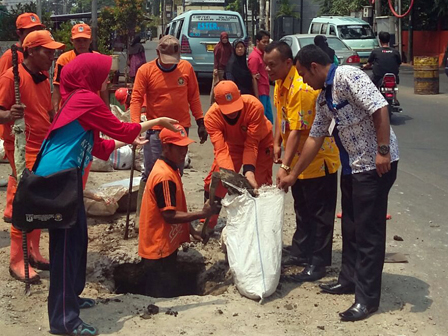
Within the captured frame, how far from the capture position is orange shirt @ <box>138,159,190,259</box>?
545 centimetres

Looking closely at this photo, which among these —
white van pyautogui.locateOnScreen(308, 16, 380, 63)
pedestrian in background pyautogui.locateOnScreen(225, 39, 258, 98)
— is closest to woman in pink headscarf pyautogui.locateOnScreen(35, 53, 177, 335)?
pedestrian in background pyautogui.locateOnScreen(225, 39, 258, 98)

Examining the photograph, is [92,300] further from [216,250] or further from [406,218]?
[406,218]

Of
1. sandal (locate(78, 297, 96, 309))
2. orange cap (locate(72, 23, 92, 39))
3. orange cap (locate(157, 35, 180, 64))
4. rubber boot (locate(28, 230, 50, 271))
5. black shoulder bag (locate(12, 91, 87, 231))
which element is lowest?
sandal (locate(78, 297, 96, 309))

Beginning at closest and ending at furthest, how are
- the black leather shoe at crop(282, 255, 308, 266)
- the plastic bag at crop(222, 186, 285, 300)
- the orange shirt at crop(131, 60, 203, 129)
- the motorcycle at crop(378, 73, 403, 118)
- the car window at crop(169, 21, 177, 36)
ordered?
the plastic bag at crop(222, 186, 285, 300) < the black leather shoe at crop(282, 255, 308, 266) < the orange shirt at crop(131, 60, 203, 129) < the motorcycle at crop(378, 73, 403, 118) < the car window at crop(169, 21, 177, 36)

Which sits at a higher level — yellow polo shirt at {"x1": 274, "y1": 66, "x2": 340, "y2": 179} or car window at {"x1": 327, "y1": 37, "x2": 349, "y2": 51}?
car window at {"x1": 327, "y1": 37, "x2": 349, "y2": 51}

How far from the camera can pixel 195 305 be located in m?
5.24

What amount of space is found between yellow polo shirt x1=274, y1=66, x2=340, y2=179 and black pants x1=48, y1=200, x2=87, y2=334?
6.00 feet

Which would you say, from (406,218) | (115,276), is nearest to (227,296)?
(115,276)

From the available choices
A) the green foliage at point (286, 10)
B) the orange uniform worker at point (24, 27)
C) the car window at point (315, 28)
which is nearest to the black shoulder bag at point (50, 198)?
the orange uniform worker at point (24, 27)

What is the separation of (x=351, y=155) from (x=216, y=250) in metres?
2.11

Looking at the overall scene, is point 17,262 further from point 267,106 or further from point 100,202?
point 267,106

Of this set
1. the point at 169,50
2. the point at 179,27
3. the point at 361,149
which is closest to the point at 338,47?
the point at 179,27

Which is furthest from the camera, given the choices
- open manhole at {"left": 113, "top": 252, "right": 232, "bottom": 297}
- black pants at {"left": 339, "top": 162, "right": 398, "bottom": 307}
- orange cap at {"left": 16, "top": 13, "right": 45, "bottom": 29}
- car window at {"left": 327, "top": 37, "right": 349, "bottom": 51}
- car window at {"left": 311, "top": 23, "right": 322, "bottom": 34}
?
car window at {"left": 311, "top": 23, "right": 322, "bottom": 34}

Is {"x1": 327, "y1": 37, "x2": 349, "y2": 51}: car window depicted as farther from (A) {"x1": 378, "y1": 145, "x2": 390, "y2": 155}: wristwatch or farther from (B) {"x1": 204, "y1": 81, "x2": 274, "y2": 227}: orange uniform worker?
(A) {"x1": 378, "y1": 145, "x2": 390, "y2": 155}: wristwatch
